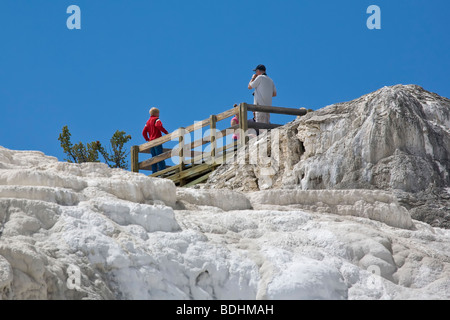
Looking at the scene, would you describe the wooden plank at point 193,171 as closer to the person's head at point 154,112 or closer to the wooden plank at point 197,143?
the wooden plank at point 197,143

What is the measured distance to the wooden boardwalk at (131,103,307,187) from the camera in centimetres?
1327

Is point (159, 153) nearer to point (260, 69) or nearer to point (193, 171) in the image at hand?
point (193, 171)

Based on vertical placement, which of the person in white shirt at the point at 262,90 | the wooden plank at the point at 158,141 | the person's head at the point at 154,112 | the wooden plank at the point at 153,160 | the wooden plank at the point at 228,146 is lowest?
the wooden plank at the point at 153,160

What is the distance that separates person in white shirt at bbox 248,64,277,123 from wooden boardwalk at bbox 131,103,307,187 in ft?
0.77

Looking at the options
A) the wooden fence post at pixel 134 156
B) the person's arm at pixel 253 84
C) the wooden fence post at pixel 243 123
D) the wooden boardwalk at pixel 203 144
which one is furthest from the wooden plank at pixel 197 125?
the wooden fence post at pixel 134 156

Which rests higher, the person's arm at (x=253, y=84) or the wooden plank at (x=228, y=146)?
the person's arm at (x=253, y=84)

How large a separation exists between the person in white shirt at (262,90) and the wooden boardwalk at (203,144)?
9.2 inches

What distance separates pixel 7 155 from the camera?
6.79 m

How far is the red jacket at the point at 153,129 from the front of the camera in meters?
13.6

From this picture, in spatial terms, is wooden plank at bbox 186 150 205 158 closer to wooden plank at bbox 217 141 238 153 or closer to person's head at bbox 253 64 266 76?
wooden plank at bbox 217 141 238 153

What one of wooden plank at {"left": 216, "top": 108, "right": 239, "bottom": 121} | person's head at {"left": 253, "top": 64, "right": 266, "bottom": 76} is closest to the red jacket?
wooden plank at {"left": 216, "top": 108, "right": 239, "bottom": 121}

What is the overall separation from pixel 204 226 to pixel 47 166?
5.56 ft

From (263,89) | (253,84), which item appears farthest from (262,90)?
(253,84)

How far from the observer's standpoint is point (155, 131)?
14.0 metres
